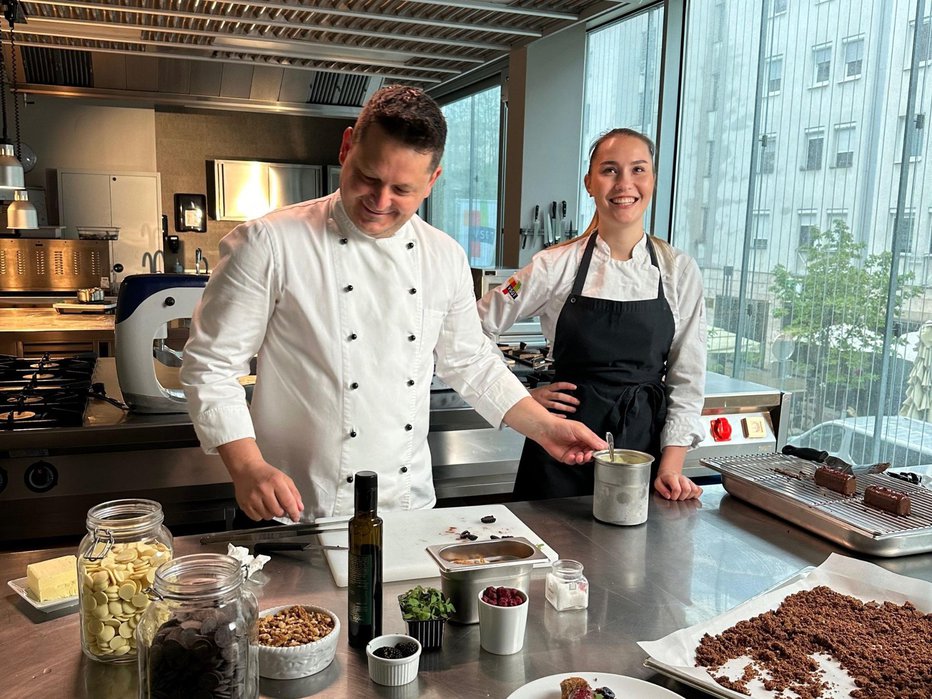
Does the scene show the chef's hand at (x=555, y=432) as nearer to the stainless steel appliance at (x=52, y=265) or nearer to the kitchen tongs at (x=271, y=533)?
the kitchen tongs at (x=271, y=533)

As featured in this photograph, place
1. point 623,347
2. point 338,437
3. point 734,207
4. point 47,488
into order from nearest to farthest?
point 338,437, point 623,347, point 47,488, point 734,207

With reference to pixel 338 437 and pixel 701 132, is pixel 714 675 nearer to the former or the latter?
pixel 338 437

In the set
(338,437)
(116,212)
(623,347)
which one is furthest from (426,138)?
(116,212)

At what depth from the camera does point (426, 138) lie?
1.54 m

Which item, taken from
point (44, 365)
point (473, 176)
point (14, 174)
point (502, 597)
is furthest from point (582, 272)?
point (473, 176)

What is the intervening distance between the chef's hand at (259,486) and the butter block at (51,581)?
30 centimetres

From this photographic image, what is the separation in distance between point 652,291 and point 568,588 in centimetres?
105

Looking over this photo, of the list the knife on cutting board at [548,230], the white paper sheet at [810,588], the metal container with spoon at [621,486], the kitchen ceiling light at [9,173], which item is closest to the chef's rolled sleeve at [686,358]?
the metal container with spoon at [621,486]

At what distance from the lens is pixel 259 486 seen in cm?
142

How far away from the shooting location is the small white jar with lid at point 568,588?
4.33 ft

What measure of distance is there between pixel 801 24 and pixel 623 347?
235 cm

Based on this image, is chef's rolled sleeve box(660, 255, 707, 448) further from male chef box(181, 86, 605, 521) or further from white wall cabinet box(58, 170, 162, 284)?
white wall cabinet box(58, 170, 162, 284)

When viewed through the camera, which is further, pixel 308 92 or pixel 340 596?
pixel 308 92

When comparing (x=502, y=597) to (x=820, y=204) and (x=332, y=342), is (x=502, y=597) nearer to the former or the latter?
(x=332, y=342)
